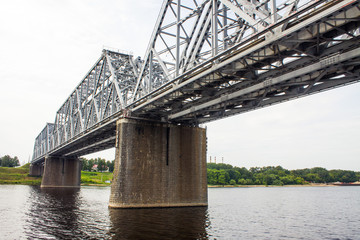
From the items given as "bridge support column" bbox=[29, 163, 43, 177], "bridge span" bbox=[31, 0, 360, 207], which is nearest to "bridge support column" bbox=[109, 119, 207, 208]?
"bridge span" bbox=[31, 0, 360, 207]

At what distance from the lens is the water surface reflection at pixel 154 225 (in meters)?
18.7

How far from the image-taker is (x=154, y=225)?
859 inches

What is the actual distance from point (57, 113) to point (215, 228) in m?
86.6

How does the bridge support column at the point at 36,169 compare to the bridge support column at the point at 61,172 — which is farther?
the bridge support column at the point at 36,169

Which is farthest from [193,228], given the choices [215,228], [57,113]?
[57,113]

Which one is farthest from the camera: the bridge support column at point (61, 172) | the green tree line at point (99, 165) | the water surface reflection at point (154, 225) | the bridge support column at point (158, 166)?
the green tree line at point (99, 165)

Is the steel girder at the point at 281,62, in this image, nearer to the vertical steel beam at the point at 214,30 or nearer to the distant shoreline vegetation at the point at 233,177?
the vertical steel beam at the point at 214,30

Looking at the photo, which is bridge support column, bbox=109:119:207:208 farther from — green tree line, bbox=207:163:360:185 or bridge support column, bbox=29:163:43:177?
bridge support column, bbox=29:163:43:177

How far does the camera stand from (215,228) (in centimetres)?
2220

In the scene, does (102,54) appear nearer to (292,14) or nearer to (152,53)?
(152,53)

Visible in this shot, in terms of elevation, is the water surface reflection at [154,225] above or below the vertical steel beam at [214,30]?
below

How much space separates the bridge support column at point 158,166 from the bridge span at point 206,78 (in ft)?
0.35

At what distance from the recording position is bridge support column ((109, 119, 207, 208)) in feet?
103

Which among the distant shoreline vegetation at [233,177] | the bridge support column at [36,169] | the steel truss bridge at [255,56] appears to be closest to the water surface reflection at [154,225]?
the steel truss bridge at [255,56]
